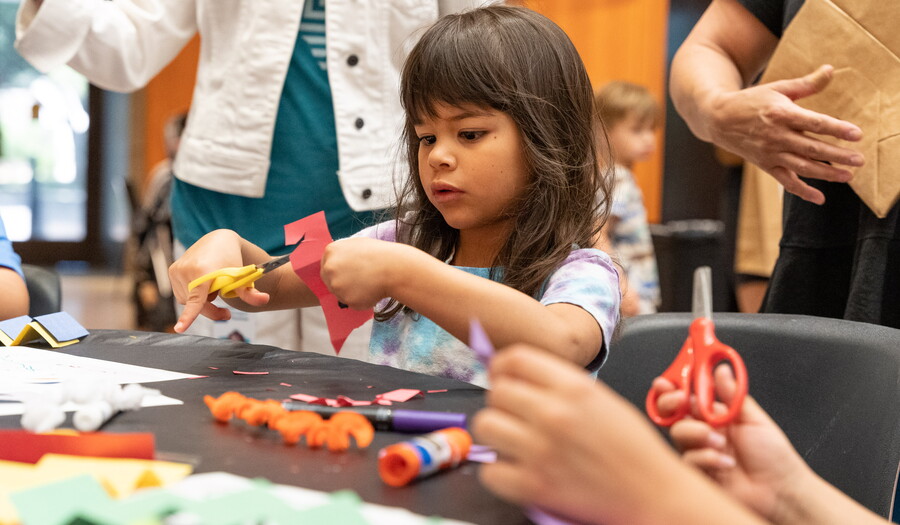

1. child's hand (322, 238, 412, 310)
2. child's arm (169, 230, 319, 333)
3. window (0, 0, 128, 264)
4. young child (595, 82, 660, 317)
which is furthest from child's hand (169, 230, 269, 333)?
window (0, 0, 128, 264)

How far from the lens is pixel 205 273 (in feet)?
3.22

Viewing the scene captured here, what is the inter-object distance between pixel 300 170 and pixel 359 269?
0.63 meters

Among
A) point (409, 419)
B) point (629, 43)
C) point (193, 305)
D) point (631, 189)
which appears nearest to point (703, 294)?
point (409, 419)

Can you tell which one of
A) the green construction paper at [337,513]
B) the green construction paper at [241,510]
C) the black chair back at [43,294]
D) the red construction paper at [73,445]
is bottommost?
the black chair back at [43,294]

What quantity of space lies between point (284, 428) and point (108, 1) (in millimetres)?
1044

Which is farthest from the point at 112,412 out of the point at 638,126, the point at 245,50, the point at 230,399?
the point at 638,126

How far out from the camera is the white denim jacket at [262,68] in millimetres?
1367

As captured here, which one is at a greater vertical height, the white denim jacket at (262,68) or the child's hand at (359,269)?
the white denim jacket at (262,68)

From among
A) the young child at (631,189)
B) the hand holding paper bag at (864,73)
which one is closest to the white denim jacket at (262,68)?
the hand holding paper bag at (864,73)

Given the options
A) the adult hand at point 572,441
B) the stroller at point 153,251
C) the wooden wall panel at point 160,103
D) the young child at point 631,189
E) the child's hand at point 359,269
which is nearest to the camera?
the adult hand at point 572,441

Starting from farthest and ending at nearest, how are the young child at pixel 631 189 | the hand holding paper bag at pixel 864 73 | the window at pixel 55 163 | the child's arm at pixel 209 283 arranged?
the window at pixel 55 163, the young child at pixel 631 189, the hand holding paper bag at pixel 864 73, the child's arm at pixel 209 283

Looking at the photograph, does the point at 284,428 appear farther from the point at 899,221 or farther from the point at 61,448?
the point at 899,221

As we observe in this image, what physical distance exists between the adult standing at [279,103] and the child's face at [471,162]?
34cm

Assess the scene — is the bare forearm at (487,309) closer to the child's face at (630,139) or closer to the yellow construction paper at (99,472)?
the yellow construction paper at (99,472)
